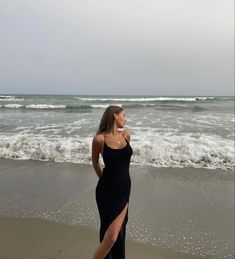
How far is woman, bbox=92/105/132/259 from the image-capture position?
8.76 feet

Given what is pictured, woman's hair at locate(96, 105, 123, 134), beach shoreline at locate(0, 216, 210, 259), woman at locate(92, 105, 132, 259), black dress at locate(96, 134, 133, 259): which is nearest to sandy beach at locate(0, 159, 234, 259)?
beach shoreline at locate(0, 216, 210, 259)

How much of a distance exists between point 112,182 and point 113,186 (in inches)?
1.5

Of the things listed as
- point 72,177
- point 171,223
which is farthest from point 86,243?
point 72,177

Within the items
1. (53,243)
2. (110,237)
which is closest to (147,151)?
(53,243)

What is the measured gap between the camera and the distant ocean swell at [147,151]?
8.05 metres

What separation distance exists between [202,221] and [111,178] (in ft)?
7.98

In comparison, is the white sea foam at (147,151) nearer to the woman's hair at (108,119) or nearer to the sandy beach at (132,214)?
the sandy beach at (132,214)

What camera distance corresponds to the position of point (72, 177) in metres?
6.59

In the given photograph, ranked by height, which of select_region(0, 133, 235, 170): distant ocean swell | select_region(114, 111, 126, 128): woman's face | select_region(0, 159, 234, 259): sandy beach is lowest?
select_region(0, 159, 234, 259): sandy beach

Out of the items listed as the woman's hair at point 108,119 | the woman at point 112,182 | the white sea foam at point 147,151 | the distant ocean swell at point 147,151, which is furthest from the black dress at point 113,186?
the white sea foam at point 147,151

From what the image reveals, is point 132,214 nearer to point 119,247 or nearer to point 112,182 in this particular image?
point 119,247

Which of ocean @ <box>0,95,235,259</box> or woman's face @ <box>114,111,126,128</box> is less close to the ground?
woman's face @ <box>114,111,126,128</box>

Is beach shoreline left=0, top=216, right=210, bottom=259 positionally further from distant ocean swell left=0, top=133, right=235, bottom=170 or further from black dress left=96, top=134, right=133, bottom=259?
distant ocean swell left=0, top=133, right=235, bottom=170

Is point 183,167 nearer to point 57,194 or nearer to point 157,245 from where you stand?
point 57,194
